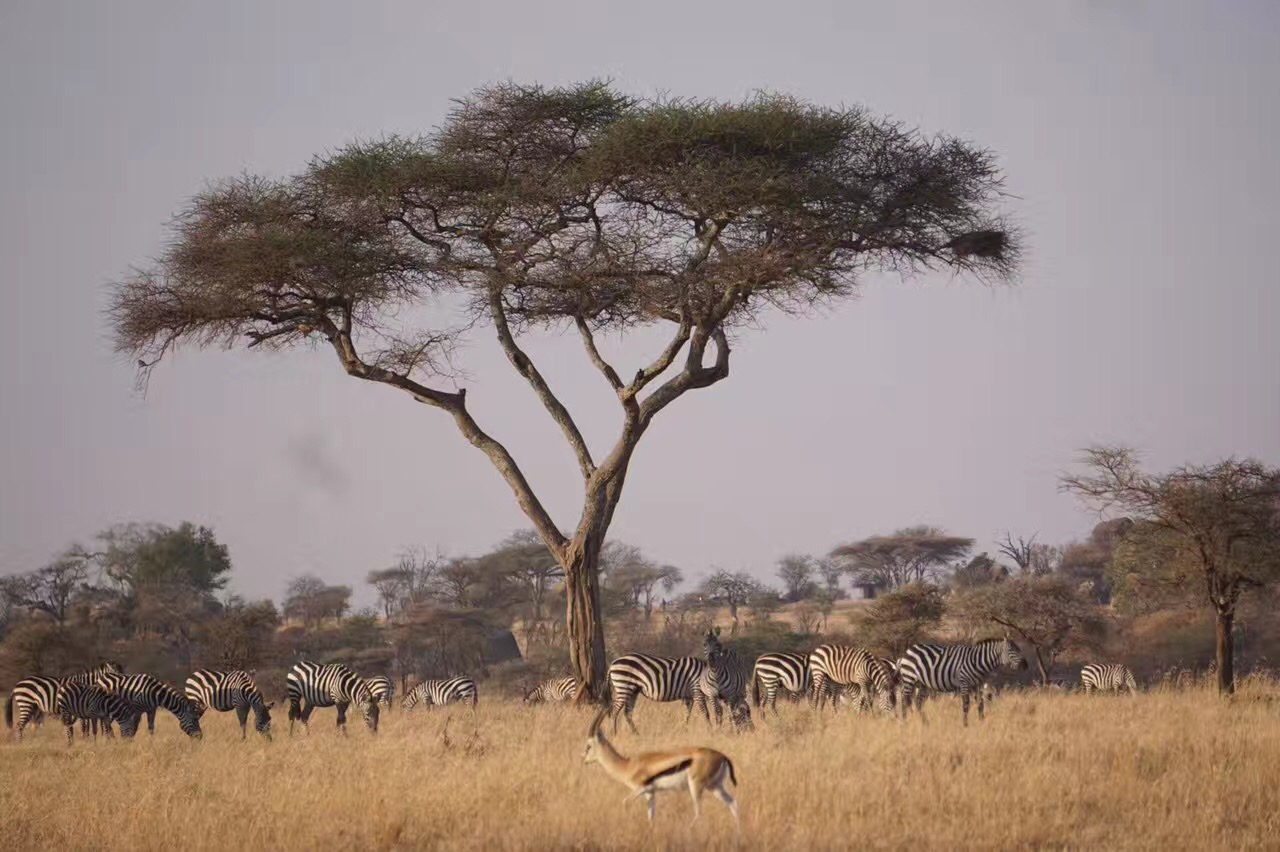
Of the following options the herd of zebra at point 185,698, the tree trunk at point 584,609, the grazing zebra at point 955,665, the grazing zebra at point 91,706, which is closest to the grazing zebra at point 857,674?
the grazing zebra at point 955,665

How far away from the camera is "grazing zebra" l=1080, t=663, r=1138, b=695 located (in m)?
24.9

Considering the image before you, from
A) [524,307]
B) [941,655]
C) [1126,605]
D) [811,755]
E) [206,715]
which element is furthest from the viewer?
[1126,605]

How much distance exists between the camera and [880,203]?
20.9m

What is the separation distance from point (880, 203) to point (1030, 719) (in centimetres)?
820

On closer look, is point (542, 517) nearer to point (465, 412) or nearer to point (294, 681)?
point (465, 412)

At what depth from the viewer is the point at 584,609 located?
20109mm

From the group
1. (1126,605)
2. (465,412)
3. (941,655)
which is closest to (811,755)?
(941,655)

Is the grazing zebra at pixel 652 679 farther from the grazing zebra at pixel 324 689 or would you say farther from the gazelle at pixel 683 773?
the gazelle at pixel 683 773

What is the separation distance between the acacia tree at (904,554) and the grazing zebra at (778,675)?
30138 mm

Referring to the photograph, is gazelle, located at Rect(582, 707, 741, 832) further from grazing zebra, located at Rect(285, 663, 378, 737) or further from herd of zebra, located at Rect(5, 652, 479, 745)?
grazing zebra, located at Rect(285, 663, 378, 737)

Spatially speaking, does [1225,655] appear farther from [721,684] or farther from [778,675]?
[721,684]

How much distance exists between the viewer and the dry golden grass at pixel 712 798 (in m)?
9.57

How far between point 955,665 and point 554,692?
30.8 ft

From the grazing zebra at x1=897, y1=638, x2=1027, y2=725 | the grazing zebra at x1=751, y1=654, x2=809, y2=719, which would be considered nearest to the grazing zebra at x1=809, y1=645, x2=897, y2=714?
the grazing zebra at x1=751, y1=654, x2=809, y2=719
